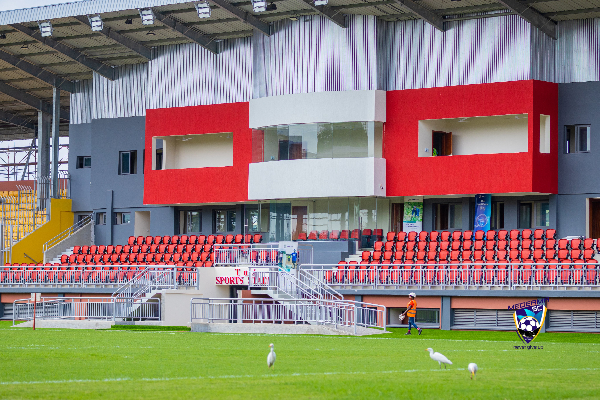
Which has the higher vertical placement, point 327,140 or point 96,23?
point 96,23

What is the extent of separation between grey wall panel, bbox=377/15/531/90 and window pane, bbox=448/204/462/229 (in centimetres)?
496

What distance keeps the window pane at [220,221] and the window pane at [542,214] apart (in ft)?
46.2

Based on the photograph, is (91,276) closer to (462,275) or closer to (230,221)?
(230,221)

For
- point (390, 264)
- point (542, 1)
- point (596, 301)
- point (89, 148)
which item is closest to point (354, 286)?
point (390, 264)

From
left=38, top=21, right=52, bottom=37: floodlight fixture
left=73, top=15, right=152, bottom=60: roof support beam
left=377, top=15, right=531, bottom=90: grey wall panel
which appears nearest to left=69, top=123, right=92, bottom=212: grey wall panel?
left=73, top=15, right=152, bottom=60: roof support beam

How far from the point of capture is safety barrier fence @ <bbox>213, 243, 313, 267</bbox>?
35.0 metres

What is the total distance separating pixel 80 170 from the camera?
48344 millimetres

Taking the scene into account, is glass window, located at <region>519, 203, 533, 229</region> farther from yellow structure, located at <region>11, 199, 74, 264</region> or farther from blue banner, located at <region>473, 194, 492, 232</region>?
yellow structure, located at <region>11, 199, 74, 264</region>

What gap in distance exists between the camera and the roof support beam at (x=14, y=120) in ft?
181

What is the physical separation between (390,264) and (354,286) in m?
1.66

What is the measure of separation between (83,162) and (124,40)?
31.3 ft

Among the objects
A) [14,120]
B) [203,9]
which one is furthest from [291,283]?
[14,120]

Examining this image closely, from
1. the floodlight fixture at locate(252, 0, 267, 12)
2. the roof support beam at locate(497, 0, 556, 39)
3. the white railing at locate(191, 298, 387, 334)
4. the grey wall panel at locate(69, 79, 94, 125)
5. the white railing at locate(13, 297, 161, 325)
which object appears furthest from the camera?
the grey wall panel at locate(69, 79, 94, 125)

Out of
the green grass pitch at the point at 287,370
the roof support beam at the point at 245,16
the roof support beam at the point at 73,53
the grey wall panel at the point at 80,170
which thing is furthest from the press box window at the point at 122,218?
the green grass pitch at the point at 287,370
